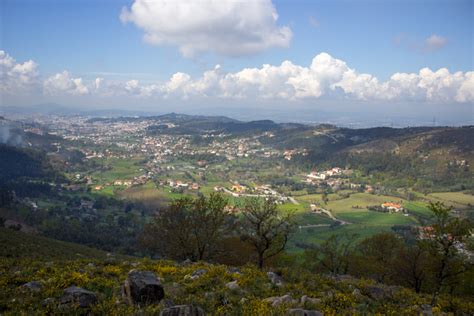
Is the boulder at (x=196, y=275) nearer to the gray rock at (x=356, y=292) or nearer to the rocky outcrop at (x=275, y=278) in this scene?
the rocky outcrop at (x=275, y=278)

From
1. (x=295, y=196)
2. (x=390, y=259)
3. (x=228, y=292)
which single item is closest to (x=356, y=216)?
(x=295, y=196)

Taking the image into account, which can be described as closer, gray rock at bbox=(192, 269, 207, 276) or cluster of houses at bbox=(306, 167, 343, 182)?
gray rock at bbox=(192, 269, 207, 276)

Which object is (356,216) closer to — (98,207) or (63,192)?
(98,207)

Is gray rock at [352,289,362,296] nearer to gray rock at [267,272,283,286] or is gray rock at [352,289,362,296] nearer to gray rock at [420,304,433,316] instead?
gray rock at [420,304,433,316]

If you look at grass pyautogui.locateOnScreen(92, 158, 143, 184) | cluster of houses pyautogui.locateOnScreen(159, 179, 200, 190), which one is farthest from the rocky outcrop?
grass pyautogui.locateOnScreen(92, 158, 143, 184)

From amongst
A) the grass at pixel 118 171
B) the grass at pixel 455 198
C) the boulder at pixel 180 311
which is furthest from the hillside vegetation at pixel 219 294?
the grass at pixel 118 171
